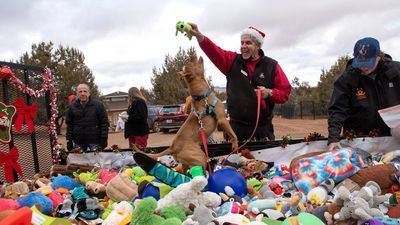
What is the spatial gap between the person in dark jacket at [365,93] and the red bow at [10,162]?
290 centimetres

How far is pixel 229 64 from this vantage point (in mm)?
3566

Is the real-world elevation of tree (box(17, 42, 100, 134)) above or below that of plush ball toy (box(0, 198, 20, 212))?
above

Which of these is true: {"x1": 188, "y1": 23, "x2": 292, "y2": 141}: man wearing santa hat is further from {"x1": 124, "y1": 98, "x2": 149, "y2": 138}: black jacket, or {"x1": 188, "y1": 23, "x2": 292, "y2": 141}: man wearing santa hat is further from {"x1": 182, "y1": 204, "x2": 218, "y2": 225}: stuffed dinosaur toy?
{"x1": 124, "y1": 98, "x2": 149, "y2": 138}: black jacket

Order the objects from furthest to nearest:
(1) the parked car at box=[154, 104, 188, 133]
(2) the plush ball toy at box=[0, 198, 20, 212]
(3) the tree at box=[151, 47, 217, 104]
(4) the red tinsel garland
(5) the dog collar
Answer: (3) the tree at box=[151, 47, 217, 104] < (1) the parked car at box=[154, 104, 188, 133] < (4) the red tinsel garland < (5) the dog collar < (2) the plush ball toy at box=[0, 198, 20, 212]

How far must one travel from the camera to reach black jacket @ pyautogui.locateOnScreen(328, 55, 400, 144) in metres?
3.08

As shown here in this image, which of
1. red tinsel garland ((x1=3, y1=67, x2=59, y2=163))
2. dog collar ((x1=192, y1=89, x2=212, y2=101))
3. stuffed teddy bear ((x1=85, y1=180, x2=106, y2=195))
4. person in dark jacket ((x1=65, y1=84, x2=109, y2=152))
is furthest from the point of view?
person in dark jacket ((x1=65, y1=84, x2=109, y2=152))

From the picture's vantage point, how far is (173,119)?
18.2 m

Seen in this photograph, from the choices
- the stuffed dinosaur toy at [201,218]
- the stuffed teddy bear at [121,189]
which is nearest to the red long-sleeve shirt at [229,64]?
the stuffed teddy bear at [121,189]

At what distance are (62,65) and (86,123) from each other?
2055 centimetres

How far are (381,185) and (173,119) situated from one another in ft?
52.9

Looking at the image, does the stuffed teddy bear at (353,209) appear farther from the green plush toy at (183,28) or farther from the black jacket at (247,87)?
the green plush toy at (183,28)

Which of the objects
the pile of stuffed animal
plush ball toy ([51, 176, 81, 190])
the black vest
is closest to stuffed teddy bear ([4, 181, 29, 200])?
the pile of stuffed animal

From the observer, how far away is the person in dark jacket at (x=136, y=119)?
249 inches

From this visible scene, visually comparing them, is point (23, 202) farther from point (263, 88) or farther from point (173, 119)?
point (173, 119)
